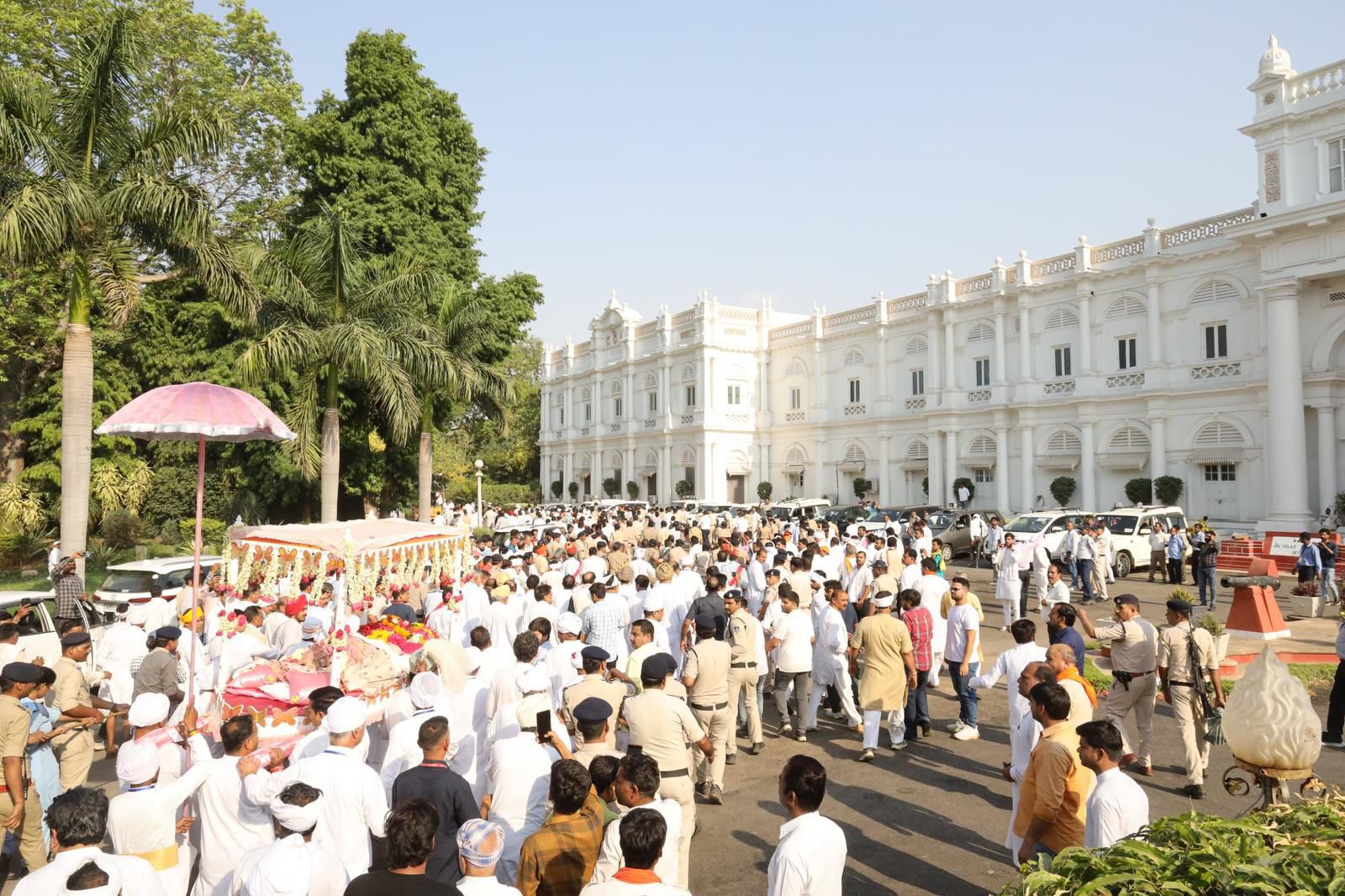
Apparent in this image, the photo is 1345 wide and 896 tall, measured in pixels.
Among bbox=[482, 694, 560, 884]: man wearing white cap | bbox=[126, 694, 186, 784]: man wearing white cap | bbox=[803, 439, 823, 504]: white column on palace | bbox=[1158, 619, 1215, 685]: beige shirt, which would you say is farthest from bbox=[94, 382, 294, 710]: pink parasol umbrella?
bbox=[803, 439, 823, 504]: white column on palace

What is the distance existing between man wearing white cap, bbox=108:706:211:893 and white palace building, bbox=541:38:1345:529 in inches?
1092

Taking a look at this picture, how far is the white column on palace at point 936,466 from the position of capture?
117 feet

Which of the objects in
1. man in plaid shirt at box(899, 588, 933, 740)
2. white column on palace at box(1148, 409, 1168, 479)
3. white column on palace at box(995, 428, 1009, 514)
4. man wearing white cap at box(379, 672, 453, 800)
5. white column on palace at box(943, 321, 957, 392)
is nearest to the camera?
man wearing white cap at box(379, 672, 453, 800)

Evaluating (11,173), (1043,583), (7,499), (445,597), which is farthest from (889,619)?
(7,499)

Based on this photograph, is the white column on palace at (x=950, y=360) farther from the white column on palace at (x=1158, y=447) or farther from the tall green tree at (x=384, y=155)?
the tall green tree at (x=384, y=155)

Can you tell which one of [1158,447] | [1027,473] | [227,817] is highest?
[1158,447]

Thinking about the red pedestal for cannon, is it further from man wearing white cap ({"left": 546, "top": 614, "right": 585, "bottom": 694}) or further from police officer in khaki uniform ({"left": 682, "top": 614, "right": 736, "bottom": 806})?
man wearing white cap ({"left": 546, "top": 614, "right": 585, "bottom": 694})

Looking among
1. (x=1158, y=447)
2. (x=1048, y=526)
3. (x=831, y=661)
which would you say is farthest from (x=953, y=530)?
(x=831, y=661)

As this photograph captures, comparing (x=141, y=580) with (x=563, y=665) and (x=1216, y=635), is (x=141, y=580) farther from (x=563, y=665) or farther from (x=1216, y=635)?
(x=1216, y=635)

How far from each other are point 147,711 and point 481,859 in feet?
8.17

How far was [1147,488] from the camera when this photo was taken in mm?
27812

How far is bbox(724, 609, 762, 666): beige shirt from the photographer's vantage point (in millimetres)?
8047

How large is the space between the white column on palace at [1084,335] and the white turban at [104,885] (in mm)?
32513

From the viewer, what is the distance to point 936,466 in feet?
117
